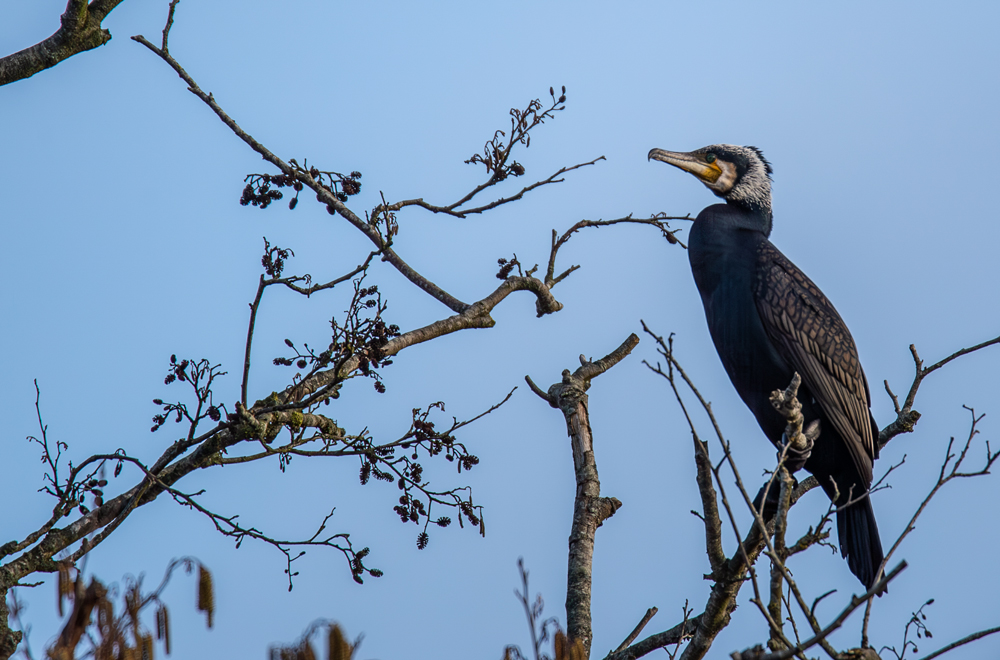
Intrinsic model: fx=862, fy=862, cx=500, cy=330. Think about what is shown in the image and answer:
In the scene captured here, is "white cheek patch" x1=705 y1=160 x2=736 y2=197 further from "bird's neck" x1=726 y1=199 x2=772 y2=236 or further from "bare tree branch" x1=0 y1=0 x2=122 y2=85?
"bare tree branch" x1=0 y1=0 x2=122 y2=85

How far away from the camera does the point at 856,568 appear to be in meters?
4.20

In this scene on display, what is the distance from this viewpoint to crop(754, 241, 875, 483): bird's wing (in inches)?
174

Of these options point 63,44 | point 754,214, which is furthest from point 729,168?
point 63,44

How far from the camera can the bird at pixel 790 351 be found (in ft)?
14.5

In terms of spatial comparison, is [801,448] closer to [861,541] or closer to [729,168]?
[861,541]

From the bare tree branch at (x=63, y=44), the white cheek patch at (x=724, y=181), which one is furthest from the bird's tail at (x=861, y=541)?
the bare tree branch at (x=63, y=44)

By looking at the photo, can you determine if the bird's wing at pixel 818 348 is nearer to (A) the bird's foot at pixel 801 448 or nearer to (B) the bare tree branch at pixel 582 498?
(A) the bird's foot at pixel 801 448

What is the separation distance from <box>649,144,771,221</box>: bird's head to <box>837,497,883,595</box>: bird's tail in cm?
202

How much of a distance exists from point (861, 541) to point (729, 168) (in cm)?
254

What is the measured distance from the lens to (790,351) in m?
4.55

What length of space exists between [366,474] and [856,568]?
2.43 metres

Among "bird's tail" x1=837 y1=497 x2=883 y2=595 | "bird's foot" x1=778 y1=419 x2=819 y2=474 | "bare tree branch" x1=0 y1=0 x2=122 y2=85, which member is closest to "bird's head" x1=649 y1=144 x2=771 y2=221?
"bird's foot" x1=778 y1=419 x2=819 y2=474

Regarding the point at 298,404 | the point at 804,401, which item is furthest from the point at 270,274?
the point at 804,401

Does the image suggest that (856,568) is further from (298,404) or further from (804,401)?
(298,404)
